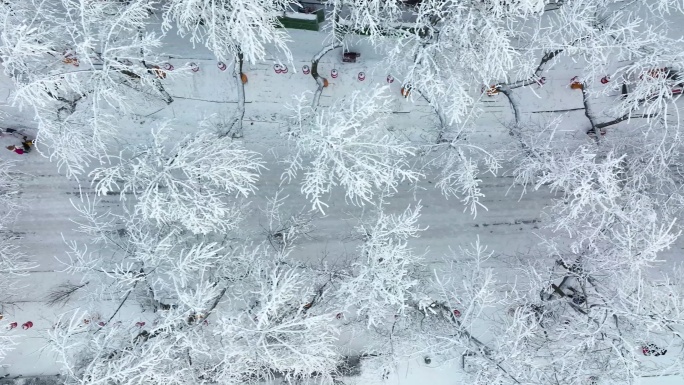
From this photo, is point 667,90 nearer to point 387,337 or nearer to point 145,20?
point 387,337

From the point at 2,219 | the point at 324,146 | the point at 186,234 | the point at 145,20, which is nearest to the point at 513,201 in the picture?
the point at 324,146

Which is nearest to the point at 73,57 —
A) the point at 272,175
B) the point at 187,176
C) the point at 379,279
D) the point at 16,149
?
the point at 187,176

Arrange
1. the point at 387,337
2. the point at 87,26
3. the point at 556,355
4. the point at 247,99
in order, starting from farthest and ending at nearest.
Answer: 1. the point at 247,99
2. the point at 387,337
3. the point at 556,355
4. the point at 87,26

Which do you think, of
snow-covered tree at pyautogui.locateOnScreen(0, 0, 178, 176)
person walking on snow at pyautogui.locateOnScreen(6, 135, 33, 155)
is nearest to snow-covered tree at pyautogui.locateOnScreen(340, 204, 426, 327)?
snow-covered tree at pyautogui.locateOnScreen(0, 0, 178, 176)

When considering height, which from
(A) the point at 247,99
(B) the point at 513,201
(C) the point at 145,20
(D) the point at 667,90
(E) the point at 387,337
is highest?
(C) the point at 145,20

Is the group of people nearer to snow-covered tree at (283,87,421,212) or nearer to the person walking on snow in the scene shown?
the person walking on snow

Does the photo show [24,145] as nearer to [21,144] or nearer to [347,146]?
[21,144]

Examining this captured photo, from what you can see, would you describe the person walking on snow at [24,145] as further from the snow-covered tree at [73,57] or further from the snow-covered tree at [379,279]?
the snow-covered tree at [379,279]

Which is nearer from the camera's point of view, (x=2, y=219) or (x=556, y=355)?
(x=556, y=355)
